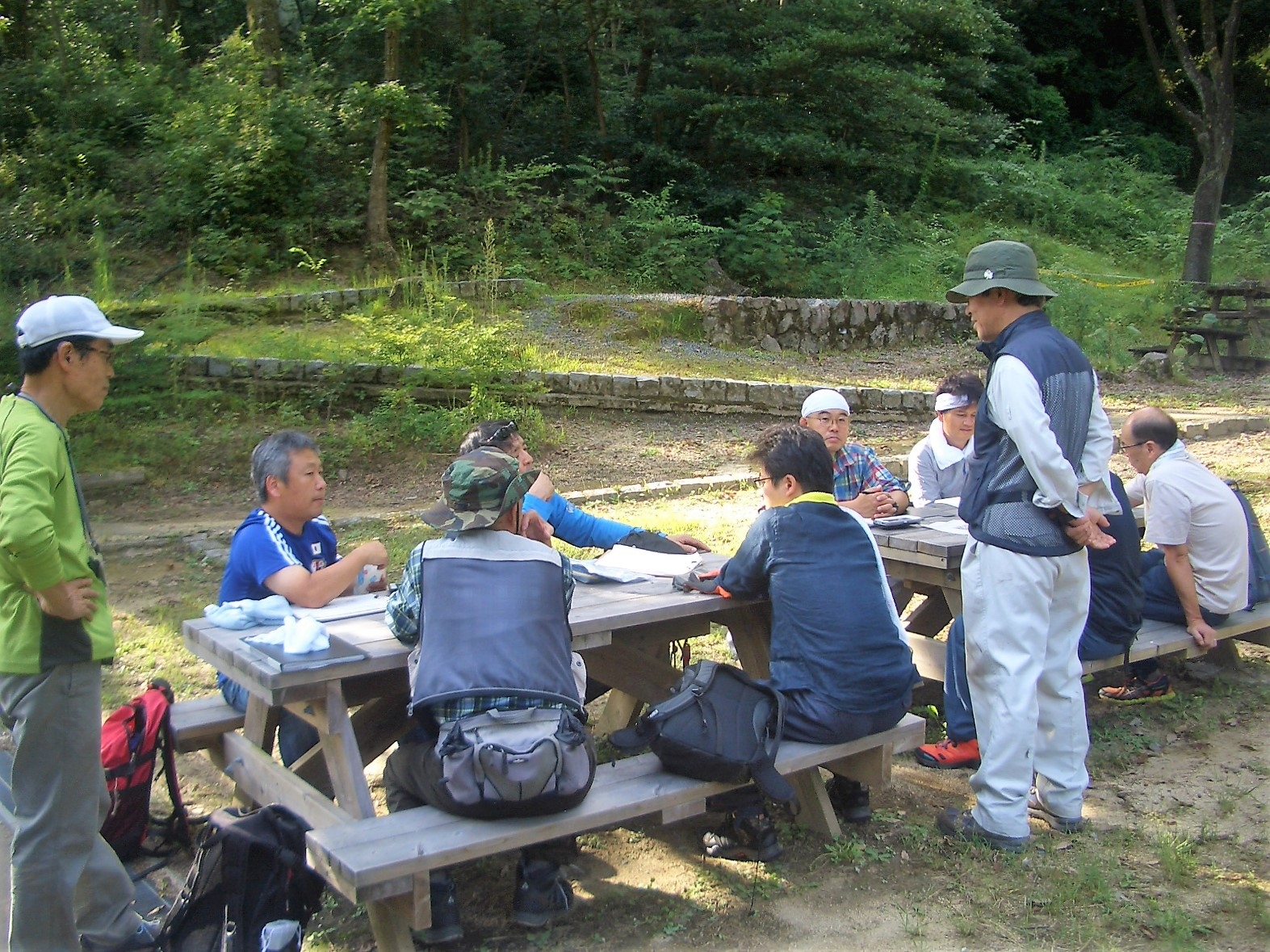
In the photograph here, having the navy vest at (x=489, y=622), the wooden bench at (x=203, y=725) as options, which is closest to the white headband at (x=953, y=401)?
the navy vest at (x=489, y=622)

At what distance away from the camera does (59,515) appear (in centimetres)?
266

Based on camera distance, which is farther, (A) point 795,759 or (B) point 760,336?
(B) point 760,336

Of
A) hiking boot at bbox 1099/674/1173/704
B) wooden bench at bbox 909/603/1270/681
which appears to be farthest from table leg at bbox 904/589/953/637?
hiking boot at bbox 1099/674/1173/704

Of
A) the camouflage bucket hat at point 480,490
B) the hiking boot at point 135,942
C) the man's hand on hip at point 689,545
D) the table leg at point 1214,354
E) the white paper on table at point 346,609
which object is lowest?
the table leg at point 1214,354

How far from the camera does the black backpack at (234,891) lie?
2.71m

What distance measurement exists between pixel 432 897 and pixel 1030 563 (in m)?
1.96

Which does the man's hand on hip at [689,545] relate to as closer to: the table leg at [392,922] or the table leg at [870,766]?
the table leg at [870,766]

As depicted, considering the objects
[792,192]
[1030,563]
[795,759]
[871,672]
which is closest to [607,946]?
[795,759]

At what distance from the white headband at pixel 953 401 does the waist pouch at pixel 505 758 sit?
9.51 ft

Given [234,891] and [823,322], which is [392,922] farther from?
[823,322]

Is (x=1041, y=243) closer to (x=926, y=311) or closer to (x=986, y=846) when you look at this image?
(x=926, y=311)

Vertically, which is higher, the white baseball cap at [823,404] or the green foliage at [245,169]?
the green foliage at [245,169]

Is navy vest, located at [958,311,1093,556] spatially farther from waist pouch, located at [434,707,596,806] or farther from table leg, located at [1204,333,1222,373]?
table leg, located at [1204,333,1222,373]

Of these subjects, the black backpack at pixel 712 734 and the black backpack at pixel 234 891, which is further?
the black backpack at pixel 712 734
